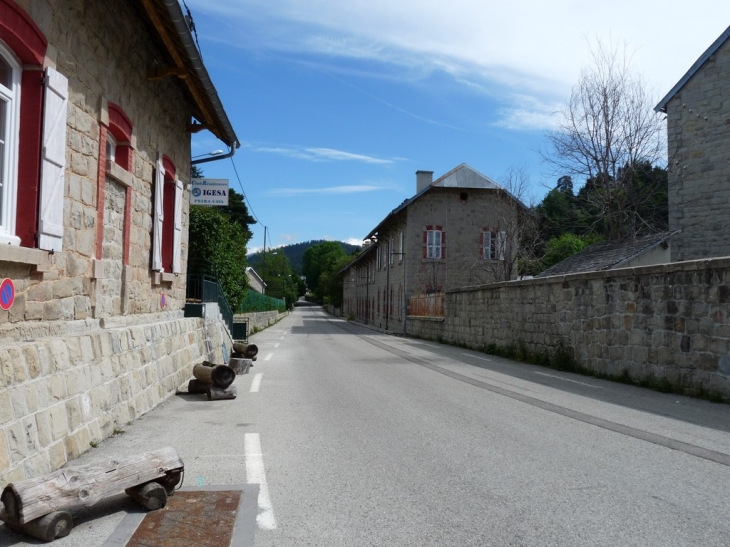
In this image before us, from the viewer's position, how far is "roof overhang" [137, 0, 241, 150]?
730 centimetres

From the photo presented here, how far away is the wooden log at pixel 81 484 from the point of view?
357 cm

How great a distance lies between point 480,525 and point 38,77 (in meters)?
5.10

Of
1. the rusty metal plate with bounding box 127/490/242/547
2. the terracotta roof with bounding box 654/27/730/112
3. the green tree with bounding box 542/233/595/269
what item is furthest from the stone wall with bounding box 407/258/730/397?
the green tree with bounding box 542/233/595/269

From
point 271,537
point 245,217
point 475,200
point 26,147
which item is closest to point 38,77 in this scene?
point 26,147

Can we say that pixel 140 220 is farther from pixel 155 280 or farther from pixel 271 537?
pixel 271 537

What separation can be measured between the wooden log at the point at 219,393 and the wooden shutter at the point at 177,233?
274 centimetres

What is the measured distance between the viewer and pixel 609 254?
22422mm

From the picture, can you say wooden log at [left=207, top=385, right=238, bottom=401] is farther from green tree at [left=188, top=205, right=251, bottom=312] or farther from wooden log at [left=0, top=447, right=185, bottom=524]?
green tree at [left=188, top=205, right=251, bottom=312]

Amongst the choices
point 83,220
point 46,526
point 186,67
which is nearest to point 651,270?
point 186,67

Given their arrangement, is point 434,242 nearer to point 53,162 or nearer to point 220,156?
point 220,156

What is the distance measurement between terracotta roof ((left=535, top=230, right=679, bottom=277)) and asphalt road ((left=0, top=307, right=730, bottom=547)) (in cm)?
1160

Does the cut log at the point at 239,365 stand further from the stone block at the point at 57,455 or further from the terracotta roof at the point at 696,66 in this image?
the terracotta roof at the point at 696,66

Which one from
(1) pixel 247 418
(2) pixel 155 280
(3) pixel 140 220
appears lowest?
(1) pixel 247 418

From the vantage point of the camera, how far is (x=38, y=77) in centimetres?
552
